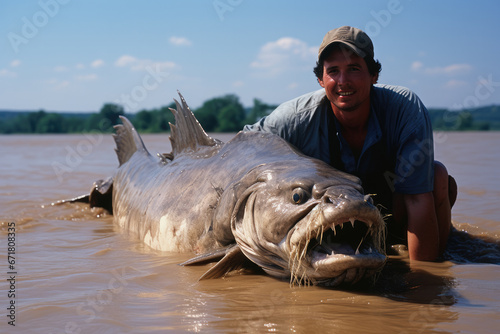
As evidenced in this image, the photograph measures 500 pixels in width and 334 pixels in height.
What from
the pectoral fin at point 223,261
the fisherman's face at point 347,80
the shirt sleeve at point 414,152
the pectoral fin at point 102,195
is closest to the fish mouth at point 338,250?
the pectoral fin at point 223,261

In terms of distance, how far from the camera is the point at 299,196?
292cm

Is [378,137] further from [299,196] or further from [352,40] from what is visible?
[299,196]

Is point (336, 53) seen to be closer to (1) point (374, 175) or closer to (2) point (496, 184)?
(1) point (374, 175)

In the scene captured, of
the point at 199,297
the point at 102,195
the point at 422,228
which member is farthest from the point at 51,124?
the point at 199,297

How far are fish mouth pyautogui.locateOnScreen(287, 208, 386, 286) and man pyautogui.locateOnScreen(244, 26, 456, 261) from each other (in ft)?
3.28

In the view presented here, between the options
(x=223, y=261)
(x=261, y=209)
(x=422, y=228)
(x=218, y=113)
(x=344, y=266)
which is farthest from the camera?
(x=218, y=113)

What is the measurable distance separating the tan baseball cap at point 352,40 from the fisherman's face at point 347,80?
0.24ft

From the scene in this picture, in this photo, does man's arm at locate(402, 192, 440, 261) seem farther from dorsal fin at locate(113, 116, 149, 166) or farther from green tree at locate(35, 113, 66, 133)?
green tree at locate(35, 113, 66, 133)

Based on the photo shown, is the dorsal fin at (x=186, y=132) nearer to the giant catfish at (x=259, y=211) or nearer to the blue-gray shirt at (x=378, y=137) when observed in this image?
the giant catfish at (x=259, y=211)

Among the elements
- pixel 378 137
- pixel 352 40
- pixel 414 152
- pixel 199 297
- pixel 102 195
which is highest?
pixel 352 40

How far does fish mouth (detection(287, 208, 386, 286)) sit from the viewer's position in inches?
105

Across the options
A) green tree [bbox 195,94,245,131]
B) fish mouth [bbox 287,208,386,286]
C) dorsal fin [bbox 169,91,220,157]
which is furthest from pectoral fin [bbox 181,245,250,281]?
green tree [bbox 195,94,245,131]

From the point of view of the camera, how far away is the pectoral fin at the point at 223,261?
323cm

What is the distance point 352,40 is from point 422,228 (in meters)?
1.37
